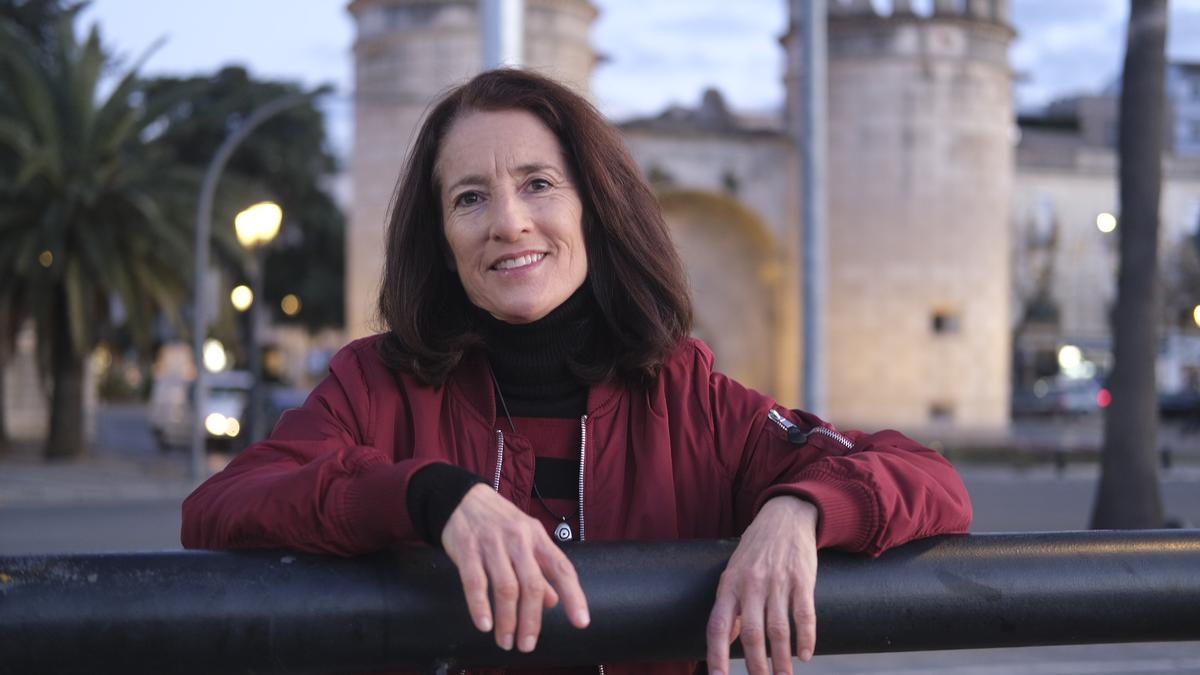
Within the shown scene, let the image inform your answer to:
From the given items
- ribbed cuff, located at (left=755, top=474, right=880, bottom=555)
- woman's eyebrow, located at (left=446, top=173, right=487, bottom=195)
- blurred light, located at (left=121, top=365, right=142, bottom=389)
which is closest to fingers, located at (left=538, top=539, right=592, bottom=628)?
ribbed cuff, located at (left=755, top=474, right=880, bottom=555)

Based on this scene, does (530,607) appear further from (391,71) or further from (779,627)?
(391,71)

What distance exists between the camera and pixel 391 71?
2977 cm

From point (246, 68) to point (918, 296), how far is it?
2791 cm

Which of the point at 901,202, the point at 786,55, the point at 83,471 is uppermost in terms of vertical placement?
the point at 786,55

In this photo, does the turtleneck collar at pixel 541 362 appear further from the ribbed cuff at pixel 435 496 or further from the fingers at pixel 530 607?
the fingers at pixel 530 607

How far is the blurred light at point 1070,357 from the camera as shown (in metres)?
57.3

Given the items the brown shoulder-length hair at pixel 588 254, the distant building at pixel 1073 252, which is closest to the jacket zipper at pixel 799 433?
the brown shoulder-length hair at pixel 588 254

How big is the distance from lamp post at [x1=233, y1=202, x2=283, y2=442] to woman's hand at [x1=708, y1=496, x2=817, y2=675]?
18.0m

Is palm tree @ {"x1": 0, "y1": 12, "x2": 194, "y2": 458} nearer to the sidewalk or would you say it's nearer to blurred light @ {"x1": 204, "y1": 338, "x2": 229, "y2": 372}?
the sidewalk

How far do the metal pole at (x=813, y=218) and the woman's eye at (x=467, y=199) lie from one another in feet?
36.9

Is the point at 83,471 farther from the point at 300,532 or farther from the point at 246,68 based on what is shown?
the point at 246,68

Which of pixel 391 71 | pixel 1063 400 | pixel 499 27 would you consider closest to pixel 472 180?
pixel 499 27

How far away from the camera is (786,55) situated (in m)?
34.4

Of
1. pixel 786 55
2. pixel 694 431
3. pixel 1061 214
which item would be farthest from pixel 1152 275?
pixel 1061 214
